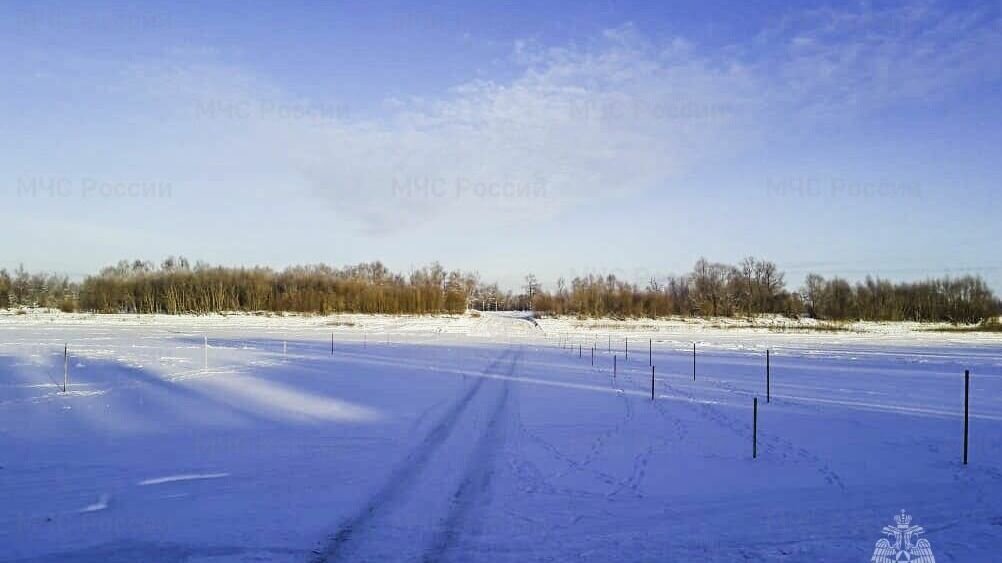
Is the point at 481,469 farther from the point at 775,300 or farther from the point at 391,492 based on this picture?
the point at 775,300

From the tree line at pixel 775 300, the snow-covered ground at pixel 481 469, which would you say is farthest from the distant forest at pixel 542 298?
the snow-covered ground at pixel 481 469

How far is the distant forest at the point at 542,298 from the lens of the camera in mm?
92438

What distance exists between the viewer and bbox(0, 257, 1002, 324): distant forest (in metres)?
92.4

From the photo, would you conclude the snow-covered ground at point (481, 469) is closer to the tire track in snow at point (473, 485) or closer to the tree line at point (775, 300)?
the tire track in snow at point (473, 485)

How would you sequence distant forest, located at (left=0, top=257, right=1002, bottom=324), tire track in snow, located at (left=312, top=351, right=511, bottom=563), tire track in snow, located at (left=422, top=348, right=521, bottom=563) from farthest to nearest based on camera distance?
distant forest, located at (left=0, top=257, right=1002, bottom=324), tire track in snow, located at (left=422, top=348, right=521, bottom=563), tire track in snow, located at (left=312, top=351, right=511, bottom=563)

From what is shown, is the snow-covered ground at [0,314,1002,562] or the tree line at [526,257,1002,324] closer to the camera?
the snow-covered ground at [0,314,1002,562]

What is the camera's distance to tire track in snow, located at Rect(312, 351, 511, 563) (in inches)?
222

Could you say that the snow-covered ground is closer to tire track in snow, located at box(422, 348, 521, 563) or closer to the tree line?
tire track in snow, located at box(422, 348, 521, 563)

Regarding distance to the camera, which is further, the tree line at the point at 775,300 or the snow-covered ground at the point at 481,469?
the tree line at the point at 775,300

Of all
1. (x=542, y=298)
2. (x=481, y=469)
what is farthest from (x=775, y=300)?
(x=481, y=469)

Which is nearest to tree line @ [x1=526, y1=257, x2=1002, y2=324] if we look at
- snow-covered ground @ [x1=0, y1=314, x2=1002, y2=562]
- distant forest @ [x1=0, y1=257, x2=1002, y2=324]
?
distant forest @ [x1=0, y1=257, x2=1002, y2=324]

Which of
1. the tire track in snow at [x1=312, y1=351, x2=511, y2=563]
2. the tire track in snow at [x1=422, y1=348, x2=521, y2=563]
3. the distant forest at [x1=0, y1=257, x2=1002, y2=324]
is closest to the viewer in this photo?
the tire track in snow at [x1=312, y1=351, x2=511, y2=563]

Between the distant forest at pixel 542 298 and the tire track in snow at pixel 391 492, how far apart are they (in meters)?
78.8

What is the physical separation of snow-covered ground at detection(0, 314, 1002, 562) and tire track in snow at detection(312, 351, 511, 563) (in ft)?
0.12
